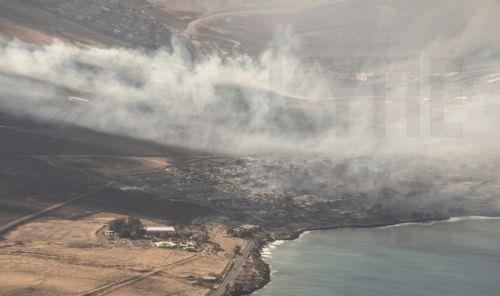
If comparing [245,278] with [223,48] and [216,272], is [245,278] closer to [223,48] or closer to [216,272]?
[216,272]

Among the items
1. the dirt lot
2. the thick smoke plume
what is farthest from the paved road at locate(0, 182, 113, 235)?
the thick smoke plume

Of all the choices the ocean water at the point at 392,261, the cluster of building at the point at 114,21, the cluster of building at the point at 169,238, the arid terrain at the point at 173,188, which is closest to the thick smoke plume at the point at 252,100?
the arid terrain at the point at 173,188

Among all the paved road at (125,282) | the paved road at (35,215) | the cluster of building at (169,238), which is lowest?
the paved road at (125,282)

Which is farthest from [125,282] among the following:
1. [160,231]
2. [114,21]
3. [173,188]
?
[114,21]

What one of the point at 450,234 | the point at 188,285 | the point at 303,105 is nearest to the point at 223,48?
the point at 303,105

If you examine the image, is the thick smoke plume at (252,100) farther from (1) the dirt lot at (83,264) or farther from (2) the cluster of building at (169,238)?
(1) the dirt lot at (83,264)

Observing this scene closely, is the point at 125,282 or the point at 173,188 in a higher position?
the point at 173,188

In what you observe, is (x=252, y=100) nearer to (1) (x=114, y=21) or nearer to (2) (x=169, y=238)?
(1) (x=114, y=21)
